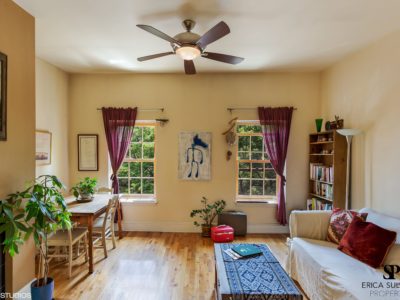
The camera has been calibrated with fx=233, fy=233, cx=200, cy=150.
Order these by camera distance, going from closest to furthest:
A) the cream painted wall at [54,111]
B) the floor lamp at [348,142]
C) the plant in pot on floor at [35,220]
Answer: the plant in pot on floor at [35,220]
the floor lamp at [348,142]
the cream painted wall at [54,111]

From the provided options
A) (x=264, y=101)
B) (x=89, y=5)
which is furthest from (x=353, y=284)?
(x=89, y=5)

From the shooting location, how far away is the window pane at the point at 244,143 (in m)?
4.35

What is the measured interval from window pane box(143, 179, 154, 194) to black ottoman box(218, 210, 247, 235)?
140 cm

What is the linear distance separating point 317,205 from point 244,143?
5.23ft

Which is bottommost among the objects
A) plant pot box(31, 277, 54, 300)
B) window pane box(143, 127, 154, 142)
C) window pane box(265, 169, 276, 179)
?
plant pot box(31, 277, 54, 300)

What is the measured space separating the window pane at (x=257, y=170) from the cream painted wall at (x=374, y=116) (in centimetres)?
147

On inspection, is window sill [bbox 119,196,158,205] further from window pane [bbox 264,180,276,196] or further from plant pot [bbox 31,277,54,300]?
plant pot [bbox 31,277,54,300]

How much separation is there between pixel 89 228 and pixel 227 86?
10.3 feet

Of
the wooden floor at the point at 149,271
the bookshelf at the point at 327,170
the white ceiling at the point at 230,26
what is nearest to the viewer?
the white ceiling at the point at 230,26

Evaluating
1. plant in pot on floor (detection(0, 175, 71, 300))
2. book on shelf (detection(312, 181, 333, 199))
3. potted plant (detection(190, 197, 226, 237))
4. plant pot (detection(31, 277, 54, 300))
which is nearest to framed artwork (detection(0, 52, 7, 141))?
plant in pot on floor (detection(0, 175, 71, 300))

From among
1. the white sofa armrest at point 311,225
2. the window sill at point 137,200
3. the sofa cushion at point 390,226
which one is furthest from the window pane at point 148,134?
the sofa cushion at point 390,226

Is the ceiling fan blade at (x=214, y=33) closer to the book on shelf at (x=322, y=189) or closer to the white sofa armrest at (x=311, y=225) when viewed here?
the white sofa armrest at (x=311, y=225)

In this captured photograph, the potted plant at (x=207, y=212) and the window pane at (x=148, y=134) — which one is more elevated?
the window pane at (x=148, y=134)

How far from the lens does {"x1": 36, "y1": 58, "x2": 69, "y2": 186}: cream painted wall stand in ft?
11.6
